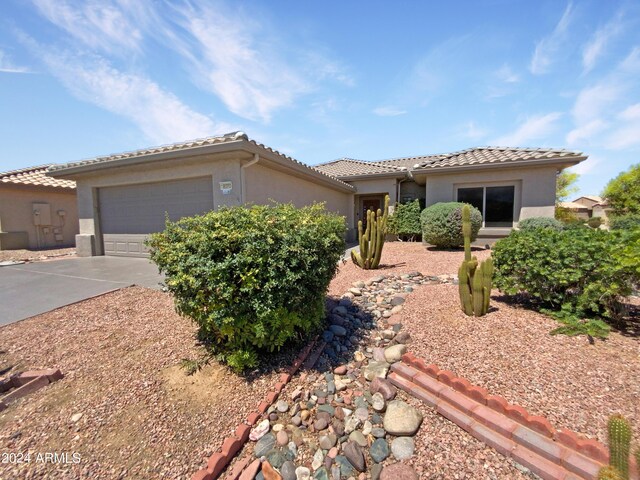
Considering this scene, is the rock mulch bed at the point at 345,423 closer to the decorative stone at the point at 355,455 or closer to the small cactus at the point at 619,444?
the decorative stone at the point at 355,455

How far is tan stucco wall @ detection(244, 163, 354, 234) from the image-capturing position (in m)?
7.56

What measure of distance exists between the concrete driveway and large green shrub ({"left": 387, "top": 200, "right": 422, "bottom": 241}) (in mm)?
9816

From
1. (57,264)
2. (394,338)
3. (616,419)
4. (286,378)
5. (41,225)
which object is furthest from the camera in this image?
(41,225)

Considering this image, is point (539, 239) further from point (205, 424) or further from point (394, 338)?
point (205, 424)

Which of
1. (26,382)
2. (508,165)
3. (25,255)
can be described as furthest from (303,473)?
(25,255)

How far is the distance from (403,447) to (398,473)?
23 centimetres

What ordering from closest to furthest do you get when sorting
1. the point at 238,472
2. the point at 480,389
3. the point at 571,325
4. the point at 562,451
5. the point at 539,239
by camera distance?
the point at 562,451 → the point at 238,472 → the point at 480,389 → the point at 571,325 → the point at 539,239

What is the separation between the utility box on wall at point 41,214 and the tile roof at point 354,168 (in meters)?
13.3

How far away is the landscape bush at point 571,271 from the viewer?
3346mm

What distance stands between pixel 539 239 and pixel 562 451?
289 cm

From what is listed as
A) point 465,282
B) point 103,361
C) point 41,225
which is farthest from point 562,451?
point 41,225

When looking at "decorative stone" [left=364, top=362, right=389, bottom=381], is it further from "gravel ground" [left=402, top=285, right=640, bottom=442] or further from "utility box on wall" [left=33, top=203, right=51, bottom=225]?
"utility box on wall" [left=33, top=203, right=51, bottom=225]

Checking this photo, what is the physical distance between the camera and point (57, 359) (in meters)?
3.50

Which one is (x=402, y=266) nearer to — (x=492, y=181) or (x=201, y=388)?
(x=201, y=388)
